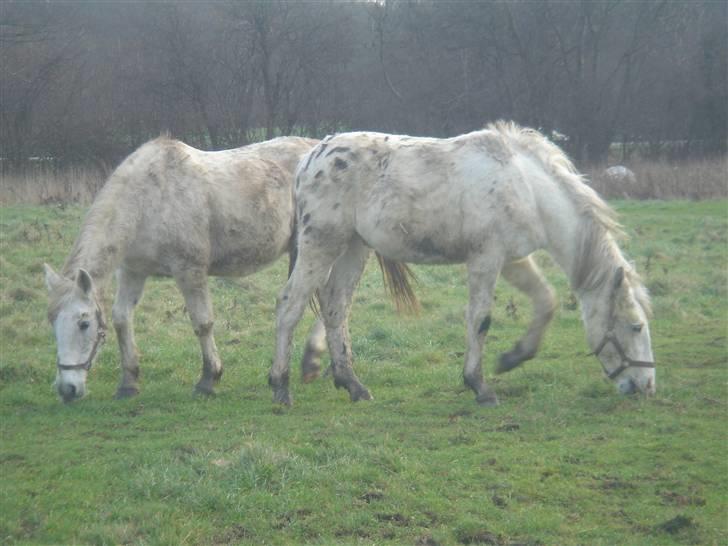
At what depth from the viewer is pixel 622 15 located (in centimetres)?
3512

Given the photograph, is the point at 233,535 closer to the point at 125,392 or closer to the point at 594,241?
the point at 125,392

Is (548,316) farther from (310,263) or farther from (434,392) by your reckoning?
(310,263)

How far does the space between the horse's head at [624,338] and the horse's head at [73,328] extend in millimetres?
3708

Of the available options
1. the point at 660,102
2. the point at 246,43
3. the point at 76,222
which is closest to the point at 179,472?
the point at 76,222

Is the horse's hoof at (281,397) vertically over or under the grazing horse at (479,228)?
under

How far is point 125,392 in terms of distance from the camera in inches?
286

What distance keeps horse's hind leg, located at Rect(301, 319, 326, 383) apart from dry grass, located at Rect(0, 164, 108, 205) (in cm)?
1209

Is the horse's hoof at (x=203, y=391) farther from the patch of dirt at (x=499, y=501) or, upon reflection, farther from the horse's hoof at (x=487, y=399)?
the patch of dirt at (x=499, y=501)

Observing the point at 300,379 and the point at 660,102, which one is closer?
the point at 300,379

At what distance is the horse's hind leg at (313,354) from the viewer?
312 inches

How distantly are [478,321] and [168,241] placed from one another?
2.49 meters

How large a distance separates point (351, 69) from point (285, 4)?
3.40 metres

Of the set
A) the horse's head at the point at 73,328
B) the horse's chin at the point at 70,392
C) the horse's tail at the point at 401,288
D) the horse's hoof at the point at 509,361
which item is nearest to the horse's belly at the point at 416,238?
the horse's hoof at the point at 509,361

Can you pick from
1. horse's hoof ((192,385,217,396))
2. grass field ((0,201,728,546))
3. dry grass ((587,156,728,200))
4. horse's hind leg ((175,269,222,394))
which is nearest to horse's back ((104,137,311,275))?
horse's hind leg ((175,269,222,394))
